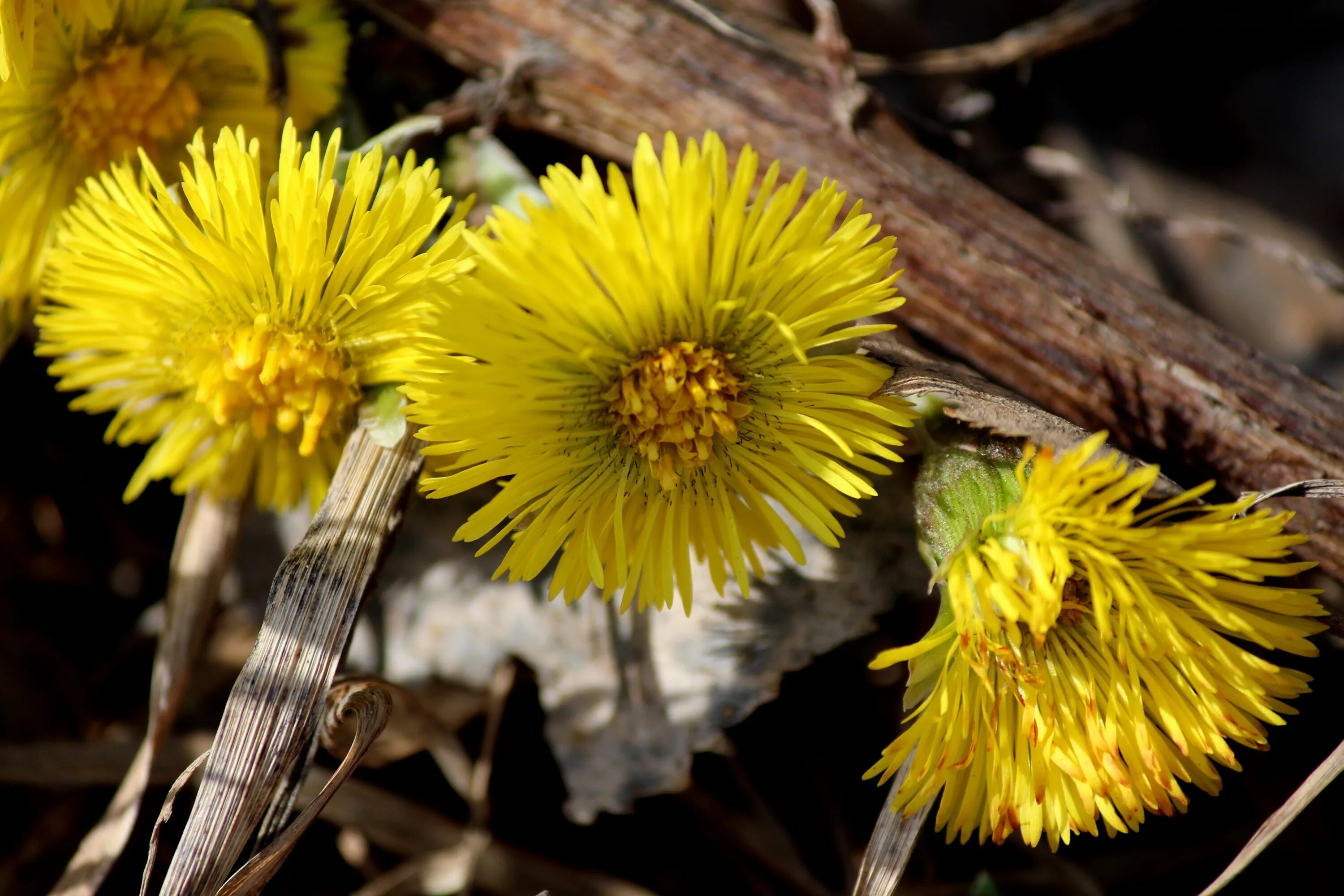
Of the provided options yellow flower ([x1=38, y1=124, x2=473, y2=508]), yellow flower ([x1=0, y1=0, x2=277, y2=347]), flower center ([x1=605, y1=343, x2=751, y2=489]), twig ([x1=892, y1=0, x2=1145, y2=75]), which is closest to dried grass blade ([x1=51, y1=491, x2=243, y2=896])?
yellow flower ([x1=38, y1=124, x2=473, y2=508])

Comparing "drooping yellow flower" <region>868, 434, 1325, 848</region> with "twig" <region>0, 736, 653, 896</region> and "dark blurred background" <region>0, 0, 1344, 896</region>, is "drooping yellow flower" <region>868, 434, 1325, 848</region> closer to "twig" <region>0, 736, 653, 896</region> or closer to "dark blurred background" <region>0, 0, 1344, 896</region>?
"dark blurred background" <region>0, 0, 1344, 896</region>

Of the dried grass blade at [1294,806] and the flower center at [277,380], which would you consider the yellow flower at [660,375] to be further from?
the dried grass blade at [1294,806]

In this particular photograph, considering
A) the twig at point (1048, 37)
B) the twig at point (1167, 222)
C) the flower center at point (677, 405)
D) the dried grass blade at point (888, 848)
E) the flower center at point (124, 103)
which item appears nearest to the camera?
the flower center at point (677, 405)

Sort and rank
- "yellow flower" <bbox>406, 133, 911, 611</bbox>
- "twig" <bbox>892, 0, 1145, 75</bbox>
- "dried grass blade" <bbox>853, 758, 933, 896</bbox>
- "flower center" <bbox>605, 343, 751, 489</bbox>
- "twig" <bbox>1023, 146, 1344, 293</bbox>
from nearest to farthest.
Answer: "yellow flower" <bbox>406, 133, 911, 611</bbox>, "flower center" <bbox>605, 343, 751, 489</bbox>, "dried grass blade" <bbox>853, 758, 933, 896</bbox>, "twig" <bbox>1023, 146, 1344, 293</bbox>, "twig" <bbox>892, 0, 1145, 75</bbox>

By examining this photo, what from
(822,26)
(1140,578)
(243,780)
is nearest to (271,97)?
(822,26)

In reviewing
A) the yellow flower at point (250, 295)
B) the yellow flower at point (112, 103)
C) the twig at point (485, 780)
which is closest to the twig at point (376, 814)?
the twig at point (485, 780)

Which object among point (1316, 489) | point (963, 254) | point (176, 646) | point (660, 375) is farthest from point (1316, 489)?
point (176, 646)

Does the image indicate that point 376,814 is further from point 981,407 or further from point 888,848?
point 981,407
